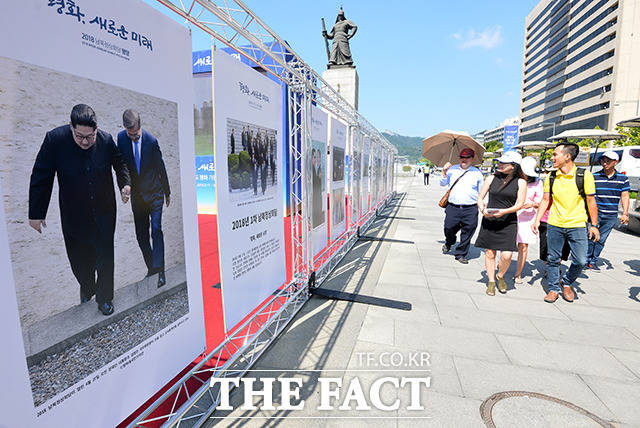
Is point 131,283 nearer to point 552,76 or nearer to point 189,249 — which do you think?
point 189,249

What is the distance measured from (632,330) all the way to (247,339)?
4233 millimetres

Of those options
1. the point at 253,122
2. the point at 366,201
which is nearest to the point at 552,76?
the point at 366,201

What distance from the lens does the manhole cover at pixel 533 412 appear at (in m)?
2.28

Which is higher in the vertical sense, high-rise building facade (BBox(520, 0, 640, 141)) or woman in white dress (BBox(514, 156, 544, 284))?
high-rise building facade (BBox(520, 0, 640, 141))

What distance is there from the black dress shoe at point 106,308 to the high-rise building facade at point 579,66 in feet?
194

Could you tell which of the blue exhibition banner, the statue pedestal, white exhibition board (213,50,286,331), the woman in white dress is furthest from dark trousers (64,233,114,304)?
the blue exhibition banner

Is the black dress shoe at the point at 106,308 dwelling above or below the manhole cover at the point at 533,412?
above

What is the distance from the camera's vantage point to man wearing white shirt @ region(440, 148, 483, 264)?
5820 mm

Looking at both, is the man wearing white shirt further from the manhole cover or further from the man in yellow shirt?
the manhole cover

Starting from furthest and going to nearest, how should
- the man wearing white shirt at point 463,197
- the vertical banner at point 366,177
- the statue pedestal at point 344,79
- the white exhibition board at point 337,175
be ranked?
1. the statue pedestal at point 344,79
2. the vertical banner at point 366,177
3. the man wearing white shirt at point 463,197
4. the white exhibition board at point 337,175

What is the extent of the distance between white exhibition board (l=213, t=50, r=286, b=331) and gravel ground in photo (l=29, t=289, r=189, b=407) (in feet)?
1.93

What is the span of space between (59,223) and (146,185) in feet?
1.71

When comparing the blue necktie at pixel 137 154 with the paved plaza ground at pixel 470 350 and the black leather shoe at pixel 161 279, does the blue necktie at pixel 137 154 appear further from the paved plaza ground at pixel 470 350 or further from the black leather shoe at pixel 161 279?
the paved plaza ground at pixel 470 350

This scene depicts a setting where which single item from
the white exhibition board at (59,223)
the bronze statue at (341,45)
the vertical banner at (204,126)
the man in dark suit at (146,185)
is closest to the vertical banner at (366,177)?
the vertical banner at (204,126)
